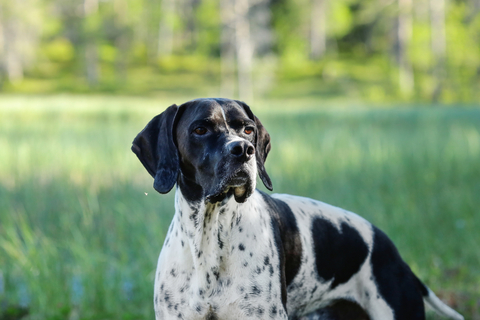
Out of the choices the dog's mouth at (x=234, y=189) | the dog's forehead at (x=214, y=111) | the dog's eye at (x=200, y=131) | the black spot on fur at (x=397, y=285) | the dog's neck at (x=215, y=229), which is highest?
the dog's forehead at (x=214, y=111)

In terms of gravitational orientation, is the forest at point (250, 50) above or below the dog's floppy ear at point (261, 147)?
above

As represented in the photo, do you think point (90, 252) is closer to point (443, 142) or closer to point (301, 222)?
point (301, 222)

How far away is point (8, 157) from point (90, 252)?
426 cm

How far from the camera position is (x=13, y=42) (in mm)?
53188

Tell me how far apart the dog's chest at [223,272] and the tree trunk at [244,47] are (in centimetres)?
3210

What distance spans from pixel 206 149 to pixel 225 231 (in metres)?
0.44

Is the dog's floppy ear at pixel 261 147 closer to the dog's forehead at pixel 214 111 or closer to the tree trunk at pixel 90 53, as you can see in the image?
the dog's forehead at pixel 214 111

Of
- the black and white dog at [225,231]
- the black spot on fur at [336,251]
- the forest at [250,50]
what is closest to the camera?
the black and white dog at [225,231]

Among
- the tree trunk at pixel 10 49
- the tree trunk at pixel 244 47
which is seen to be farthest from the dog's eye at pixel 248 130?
the tree trunk at pixel 10 49

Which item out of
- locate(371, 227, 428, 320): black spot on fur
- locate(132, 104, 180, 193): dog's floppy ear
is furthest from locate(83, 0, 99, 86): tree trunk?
locate(371, 227, 428, 320): black spot on fur

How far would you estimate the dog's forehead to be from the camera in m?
2.41

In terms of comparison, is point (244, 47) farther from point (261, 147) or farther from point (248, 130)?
point (248, 130)

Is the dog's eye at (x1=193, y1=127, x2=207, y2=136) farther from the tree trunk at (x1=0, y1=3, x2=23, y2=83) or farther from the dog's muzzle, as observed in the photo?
the tree trunk at (x1=0, y1=3, x2=23, y2=83)

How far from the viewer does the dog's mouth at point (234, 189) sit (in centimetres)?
223
